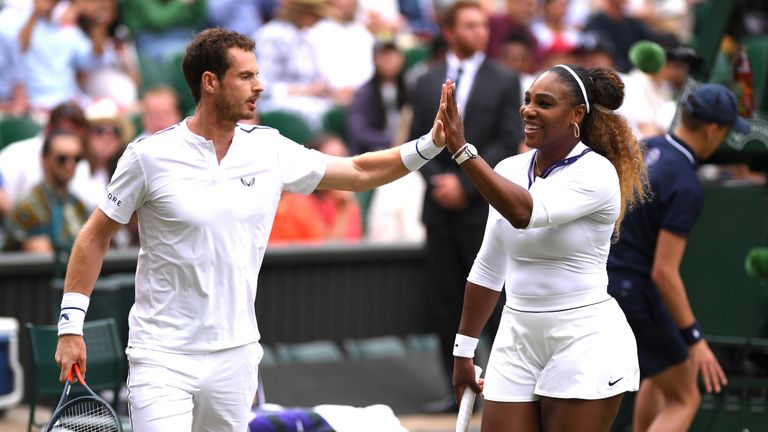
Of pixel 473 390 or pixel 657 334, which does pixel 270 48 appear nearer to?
pixel 657 334

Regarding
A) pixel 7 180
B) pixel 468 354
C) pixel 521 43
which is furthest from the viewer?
pixel 521 43

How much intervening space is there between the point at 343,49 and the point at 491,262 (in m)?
7.80

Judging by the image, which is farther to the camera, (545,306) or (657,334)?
(657,334)

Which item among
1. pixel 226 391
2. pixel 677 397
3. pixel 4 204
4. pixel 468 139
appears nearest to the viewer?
pixel 226 391

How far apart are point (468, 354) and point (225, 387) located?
92 cm

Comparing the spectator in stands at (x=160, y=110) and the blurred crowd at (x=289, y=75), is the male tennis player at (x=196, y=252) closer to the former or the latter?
the blurred crowd at (x=289, y=75)

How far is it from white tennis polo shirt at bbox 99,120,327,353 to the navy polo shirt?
6.89 feet

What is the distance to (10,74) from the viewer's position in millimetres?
10570

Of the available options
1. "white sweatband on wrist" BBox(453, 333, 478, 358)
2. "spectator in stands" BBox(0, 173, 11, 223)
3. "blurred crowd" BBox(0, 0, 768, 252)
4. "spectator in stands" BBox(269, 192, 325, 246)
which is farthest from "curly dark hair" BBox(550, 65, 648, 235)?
"spectator in stands" BBox(0, 173, 11, 223)

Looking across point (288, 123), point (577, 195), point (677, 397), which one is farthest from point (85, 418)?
point (288, 123)

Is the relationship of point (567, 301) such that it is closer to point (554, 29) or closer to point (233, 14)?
point (233, 14)

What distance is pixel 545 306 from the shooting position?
4.50m

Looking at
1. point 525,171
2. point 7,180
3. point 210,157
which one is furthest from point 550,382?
point 7,180

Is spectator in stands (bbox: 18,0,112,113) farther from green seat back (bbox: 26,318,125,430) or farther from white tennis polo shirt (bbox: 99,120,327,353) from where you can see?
white tennis polo shirt (bbox: 99,120,327,353)
